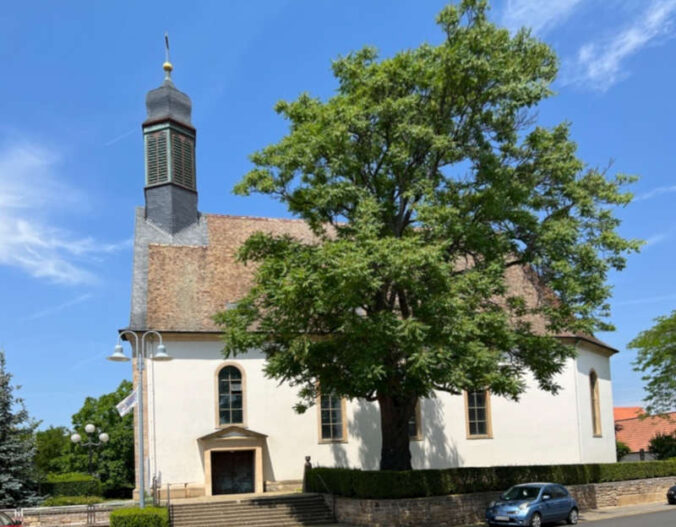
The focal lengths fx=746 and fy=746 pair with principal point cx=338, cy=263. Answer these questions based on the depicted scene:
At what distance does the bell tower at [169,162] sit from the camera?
34.5 metres

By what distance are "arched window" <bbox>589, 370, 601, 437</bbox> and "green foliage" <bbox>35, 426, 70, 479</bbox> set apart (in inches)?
1274

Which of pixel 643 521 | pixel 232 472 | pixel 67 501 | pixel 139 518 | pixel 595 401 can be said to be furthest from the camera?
pixel 595 401

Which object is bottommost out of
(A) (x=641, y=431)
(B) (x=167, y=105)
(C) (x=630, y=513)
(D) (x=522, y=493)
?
(C) (x=630, y=513)

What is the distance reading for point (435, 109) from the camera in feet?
74.3

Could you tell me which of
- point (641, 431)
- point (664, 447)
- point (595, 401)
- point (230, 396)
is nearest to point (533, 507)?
point (230, 396)

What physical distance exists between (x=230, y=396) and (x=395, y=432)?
872cm

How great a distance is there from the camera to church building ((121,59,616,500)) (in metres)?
29.4

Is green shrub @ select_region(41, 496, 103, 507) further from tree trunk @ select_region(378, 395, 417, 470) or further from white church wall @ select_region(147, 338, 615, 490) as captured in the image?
tree trunk @ select_region(378, 395, 417, 470)

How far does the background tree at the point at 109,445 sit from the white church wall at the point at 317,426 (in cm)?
1164

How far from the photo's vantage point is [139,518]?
21.2 meters

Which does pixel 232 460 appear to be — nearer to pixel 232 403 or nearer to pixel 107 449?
pixel 232 403

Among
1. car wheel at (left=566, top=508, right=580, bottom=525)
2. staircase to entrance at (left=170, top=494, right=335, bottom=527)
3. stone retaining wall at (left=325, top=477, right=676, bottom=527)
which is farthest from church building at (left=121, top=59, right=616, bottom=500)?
car wheel at (left=566, top=508, right=580, bottom=525)

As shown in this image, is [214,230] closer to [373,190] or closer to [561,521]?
[373,190]

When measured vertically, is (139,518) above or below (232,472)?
below
